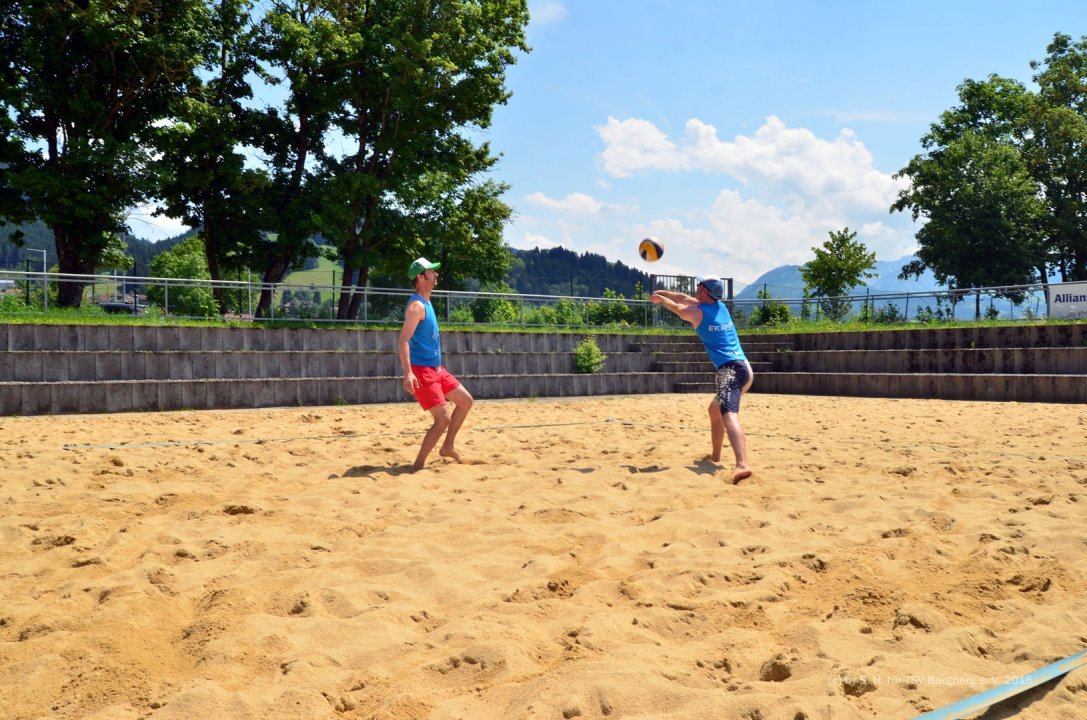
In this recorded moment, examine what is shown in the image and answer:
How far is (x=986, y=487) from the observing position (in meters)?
6.14

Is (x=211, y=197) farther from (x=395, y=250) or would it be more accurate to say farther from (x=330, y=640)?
(x=330, y=640)

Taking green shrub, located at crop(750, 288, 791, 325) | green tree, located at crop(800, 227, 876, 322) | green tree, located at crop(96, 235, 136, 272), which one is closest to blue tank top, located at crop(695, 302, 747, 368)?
green tree, located at crop(96, 235, 136, 272)

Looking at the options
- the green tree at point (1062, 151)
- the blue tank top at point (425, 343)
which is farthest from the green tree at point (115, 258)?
the green tree at point (1062, 151)

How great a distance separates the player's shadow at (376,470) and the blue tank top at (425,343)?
966mm

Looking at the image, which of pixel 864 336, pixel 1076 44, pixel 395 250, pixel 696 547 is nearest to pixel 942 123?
pixel 1076 44

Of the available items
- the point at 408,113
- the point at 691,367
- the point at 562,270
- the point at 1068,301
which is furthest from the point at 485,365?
the point at 562,270

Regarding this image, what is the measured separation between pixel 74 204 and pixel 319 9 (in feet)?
26.3

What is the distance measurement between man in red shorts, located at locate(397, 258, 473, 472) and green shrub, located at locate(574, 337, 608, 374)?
1097 cm

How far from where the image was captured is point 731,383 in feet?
23.9

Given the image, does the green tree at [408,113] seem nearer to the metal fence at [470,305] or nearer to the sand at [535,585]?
the metal fence at [470,305]

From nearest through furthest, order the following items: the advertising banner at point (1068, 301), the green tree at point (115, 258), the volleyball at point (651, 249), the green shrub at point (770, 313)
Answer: the volleyball at point (651, 249) < the advertising banner at point (1068, 301) < the green tree at point (115, 258) < the green shrub at point (770, 313)

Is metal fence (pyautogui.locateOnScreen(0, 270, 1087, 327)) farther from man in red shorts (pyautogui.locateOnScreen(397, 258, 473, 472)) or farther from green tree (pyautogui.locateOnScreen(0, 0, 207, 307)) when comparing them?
man in red shorts (pyautogui.locateOnScreen(397, 258, 473, 472))

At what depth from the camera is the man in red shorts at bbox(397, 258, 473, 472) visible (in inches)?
284

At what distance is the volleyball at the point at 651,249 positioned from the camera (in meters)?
9.01
